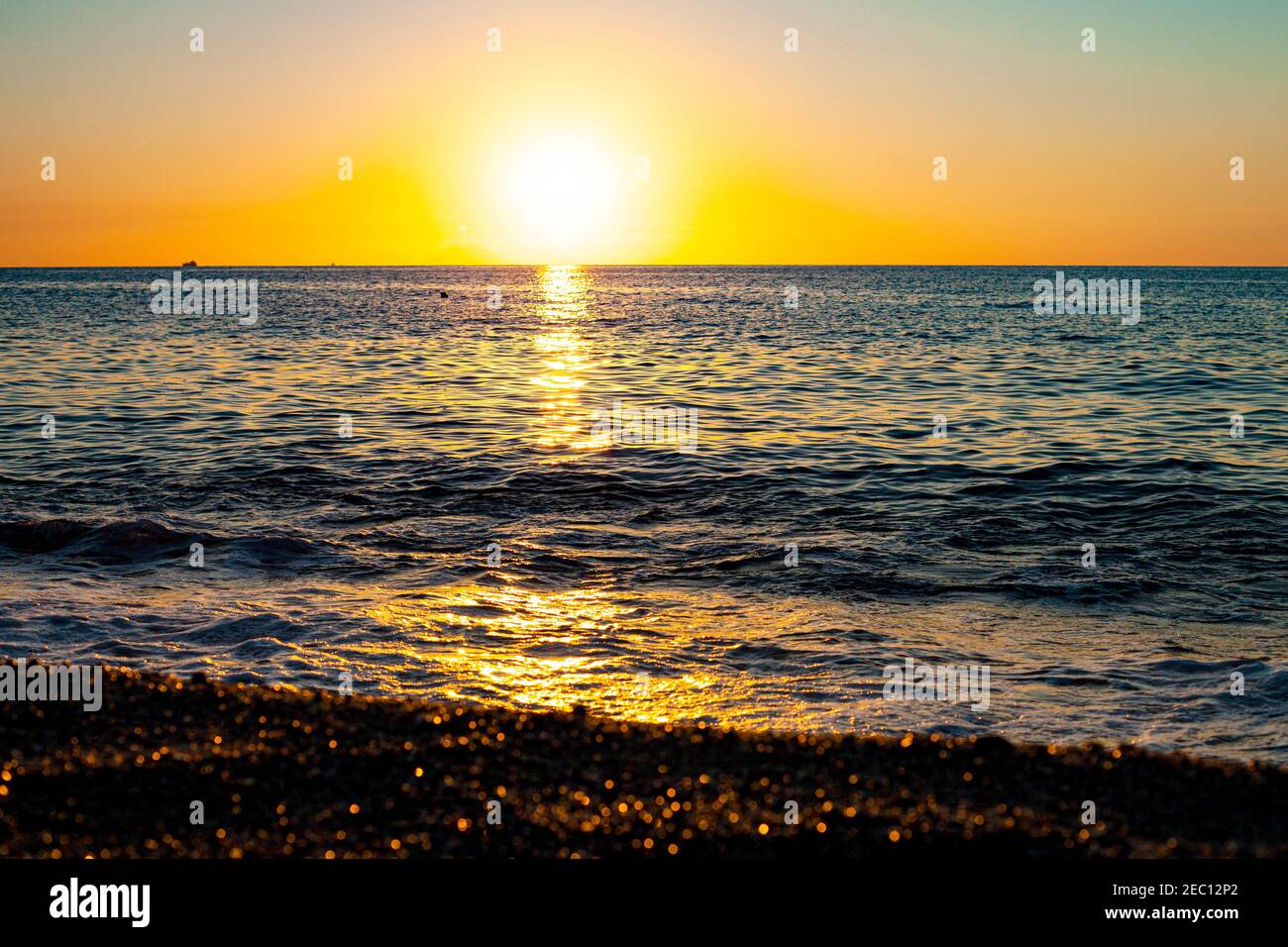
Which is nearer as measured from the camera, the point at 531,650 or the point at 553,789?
the point at 553,789

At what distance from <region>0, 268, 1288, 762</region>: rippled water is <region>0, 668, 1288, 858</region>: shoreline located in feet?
5.08

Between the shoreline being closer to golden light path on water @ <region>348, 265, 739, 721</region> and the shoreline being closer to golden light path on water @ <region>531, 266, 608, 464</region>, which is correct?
golden light path on water @ <region>348, 265, 739, 721</region>

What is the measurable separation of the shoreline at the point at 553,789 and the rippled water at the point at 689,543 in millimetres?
1549

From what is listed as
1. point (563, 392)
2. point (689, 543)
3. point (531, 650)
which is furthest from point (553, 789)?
point (563, 392)

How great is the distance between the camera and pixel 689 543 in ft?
51.4

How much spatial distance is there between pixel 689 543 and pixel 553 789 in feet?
30.5

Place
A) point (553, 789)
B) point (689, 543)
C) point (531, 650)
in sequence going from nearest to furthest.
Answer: point (553, 789), point (531, 650), point (689, 543)

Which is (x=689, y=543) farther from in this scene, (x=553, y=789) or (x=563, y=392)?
(x=563, y=392)

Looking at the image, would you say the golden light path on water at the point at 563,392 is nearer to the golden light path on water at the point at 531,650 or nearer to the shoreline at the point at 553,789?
the golden light path on water at the point at 531,650

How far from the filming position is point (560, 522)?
56.1ft

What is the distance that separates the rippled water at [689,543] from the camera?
985cm

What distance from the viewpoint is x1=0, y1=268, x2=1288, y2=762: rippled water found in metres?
9.85
